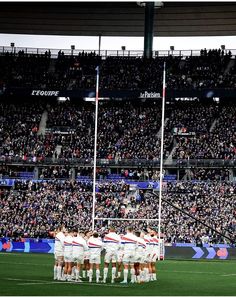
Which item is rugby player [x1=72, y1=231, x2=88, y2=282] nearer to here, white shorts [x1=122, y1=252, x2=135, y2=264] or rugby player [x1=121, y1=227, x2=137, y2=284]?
rugby player [x1=121, y1=227, x2=137, y2=284]

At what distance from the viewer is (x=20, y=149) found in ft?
215

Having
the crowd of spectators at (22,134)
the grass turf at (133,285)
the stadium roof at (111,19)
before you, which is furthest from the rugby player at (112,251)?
the stadium roof at (111,19)

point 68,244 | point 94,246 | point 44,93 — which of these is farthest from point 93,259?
point 44,93

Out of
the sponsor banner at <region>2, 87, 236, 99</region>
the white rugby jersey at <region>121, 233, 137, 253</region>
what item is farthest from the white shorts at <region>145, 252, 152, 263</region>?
the sponsor banner at <region>2, 87, 236, 99</region>

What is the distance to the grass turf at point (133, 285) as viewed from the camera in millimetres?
24219

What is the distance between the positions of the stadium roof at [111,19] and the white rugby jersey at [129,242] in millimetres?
41122

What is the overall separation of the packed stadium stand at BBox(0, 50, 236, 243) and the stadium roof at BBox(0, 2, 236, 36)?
2657mm

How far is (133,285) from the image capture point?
27.1 m

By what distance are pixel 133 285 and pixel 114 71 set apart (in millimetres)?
44795

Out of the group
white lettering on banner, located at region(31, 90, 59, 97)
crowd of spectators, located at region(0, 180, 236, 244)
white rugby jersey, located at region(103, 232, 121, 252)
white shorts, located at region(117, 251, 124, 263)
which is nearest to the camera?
white rugby jersey, located at region(103, 232, 121, 252)

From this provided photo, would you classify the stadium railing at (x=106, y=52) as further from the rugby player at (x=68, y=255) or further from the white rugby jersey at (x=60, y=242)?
the rugby player at (x=68, y=255)

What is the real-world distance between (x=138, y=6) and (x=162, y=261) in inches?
1199

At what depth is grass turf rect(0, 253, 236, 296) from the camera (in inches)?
953

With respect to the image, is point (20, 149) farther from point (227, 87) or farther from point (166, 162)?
point (227, 87)
